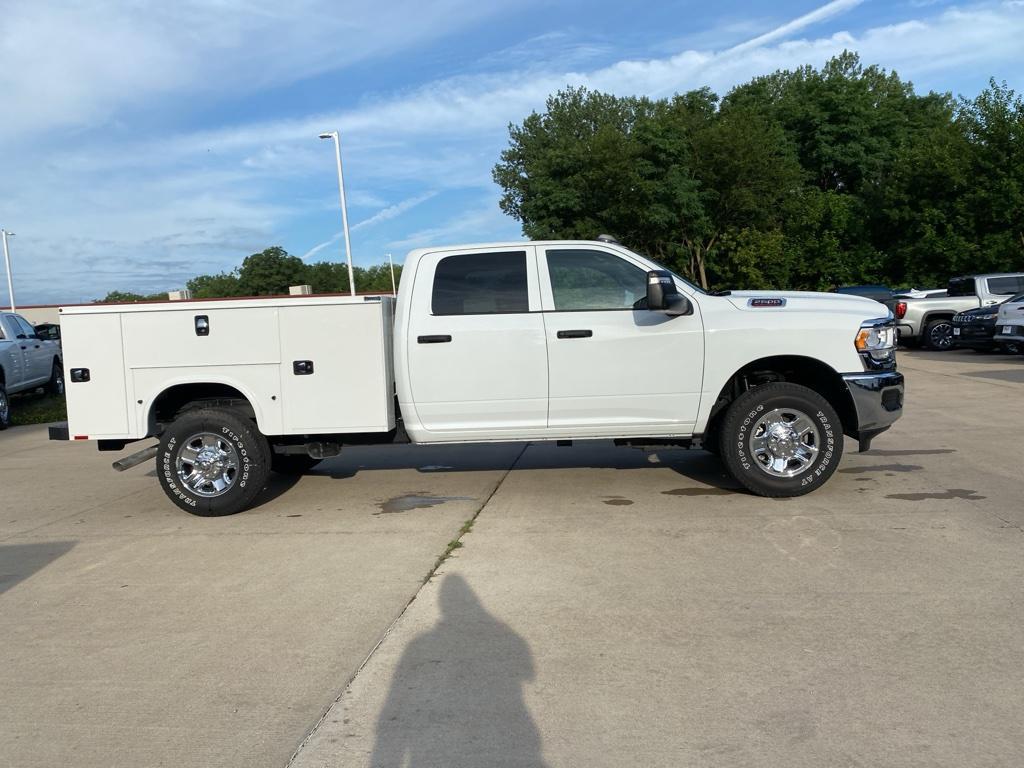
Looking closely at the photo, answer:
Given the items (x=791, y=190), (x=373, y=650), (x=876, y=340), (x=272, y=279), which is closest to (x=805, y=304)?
(x=876, y=340)

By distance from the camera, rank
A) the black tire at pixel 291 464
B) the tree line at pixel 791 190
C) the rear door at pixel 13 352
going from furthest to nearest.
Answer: the tree line at pixel 791 190
the rear door at pixel 13 352
the black tire at pixel 291 464

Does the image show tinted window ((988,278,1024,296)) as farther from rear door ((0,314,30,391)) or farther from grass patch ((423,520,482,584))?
rear door ((0,314,30,391))

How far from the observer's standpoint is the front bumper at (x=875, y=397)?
6711 millimetres

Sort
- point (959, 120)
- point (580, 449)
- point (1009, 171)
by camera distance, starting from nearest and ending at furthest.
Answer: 1. point (580, 449)
2. point (1009, 171)
3. point (959, 120)

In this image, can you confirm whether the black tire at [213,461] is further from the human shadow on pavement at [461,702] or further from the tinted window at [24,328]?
the tinted window at [24,328]

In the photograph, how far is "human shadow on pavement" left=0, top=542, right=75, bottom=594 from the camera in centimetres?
571

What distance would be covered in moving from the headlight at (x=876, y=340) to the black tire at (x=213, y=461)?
4.82 meters

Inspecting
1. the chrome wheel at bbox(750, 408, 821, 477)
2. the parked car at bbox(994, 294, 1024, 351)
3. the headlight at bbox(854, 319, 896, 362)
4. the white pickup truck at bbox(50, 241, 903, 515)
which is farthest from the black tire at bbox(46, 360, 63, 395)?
the parked car at bbox(994, 294, 1024, 351)

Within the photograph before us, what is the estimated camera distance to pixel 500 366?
686 cm

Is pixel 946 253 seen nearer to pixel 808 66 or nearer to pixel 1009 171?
pixel 1009 171

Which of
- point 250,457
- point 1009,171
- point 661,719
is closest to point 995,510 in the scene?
point 661,719

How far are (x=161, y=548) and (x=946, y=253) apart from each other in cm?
3124

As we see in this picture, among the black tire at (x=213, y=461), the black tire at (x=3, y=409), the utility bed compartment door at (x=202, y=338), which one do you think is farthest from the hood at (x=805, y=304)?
the black tire at (x=3, y=409)

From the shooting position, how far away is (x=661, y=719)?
11.3 ft
